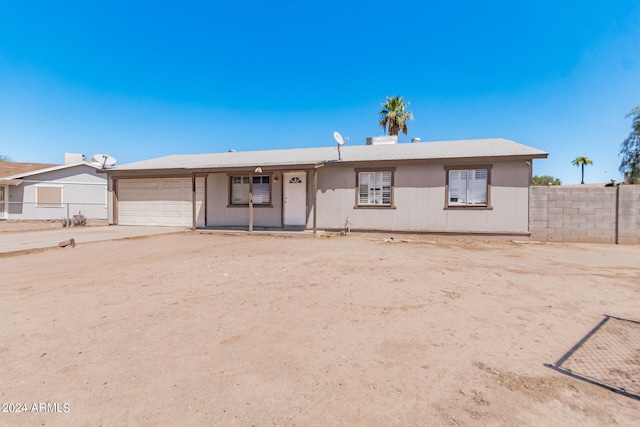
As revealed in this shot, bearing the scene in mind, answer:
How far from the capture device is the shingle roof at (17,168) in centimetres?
2191

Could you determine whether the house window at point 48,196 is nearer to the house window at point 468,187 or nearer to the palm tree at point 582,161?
the house window at point 468,187

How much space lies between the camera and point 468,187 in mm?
11633

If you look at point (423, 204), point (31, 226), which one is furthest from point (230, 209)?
point (31, 226)

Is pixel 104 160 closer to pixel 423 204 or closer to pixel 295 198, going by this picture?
pixel 295 198

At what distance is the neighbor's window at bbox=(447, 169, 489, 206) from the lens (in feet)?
37.6

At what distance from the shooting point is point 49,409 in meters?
2.16

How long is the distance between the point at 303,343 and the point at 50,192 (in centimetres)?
2655

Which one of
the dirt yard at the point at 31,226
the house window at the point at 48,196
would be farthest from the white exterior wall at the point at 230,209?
the house window at the point at 48,196

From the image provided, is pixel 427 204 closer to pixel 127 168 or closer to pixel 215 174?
pixel 215 174

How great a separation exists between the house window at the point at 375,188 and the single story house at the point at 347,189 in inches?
1.6

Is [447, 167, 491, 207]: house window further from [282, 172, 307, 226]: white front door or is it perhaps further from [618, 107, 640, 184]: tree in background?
[618, 107, 640, 184]: tree in background

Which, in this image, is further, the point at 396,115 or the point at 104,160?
the point at 396,115

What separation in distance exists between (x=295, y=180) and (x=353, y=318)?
10156 millimetres

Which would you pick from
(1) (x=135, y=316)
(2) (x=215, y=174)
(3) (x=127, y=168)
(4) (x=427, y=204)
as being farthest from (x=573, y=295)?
(3) (x=127, y=168)
